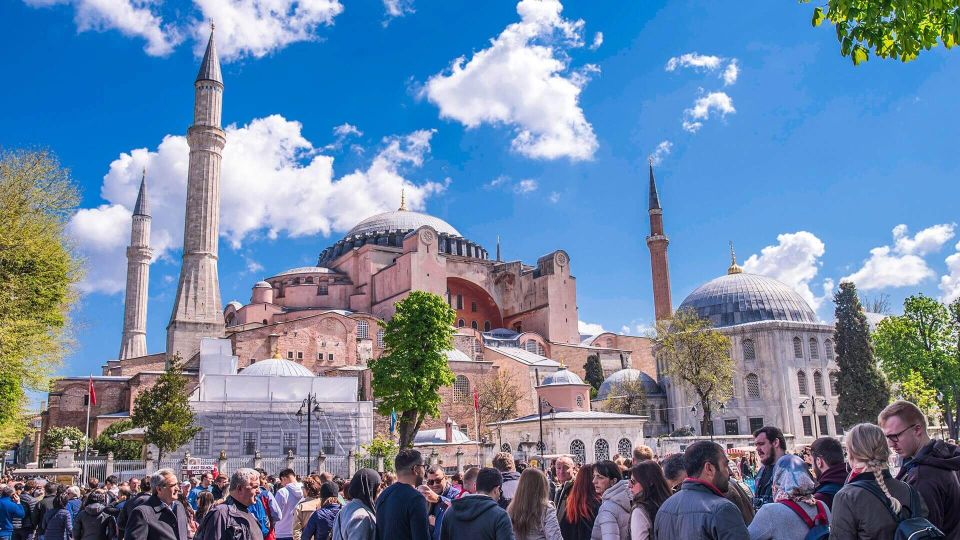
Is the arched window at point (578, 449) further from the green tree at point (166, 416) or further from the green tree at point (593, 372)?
the green tree at point (593, 372)

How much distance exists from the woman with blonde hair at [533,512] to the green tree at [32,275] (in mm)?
14471

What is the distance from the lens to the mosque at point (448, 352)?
31.7m

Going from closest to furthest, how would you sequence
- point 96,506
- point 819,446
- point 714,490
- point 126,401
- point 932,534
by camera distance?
point 932,534 → point 714,490 → point 819,446 → point 96,506 → point 126,401

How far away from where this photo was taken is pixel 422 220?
58562 mm

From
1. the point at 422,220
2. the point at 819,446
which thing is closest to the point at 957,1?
the point at 819,446

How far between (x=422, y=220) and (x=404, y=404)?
30.7 metres

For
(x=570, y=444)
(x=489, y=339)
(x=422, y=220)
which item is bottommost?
(x=570, y=444)

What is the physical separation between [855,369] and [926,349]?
2.86 meters

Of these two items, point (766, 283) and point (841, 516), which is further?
point (766, 283)

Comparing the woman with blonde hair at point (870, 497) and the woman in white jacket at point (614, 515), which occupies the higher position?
the woman with blonde hair at point (870, 497)

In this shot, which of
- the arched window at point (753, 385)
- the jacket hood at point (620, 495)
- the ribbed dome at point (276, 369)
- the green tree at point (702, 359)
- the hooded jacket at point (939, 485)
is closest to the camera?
the hooded jacket at point (939, 485)

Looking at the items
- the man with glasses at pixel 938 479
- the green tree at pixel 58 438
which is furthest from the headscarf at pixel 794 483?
the green tree at pixel 58 438

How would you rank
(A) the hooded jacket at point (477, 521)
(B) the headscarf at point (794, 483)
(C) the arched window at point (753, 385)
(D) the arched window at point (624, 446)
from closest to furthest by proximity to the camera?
(B) the headscarf at point (794, 483) < (A) the hooded jacket at point (477, 521) < (D) the arched window at point (624, 446) < (C) the arched window at point (753, 385)

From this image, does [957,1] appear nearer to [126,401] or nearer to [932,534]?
[932,534]
